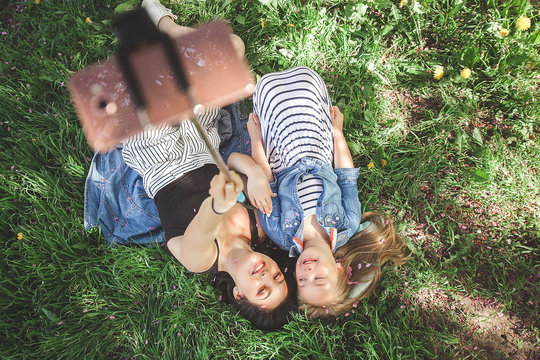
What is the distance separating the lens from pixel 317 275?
2.01m

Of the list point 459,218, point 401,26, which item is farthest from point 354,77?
point 459,218

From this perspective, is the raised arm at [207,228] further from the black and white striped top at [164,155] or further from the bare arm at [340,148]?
the bare arm at [340,148]

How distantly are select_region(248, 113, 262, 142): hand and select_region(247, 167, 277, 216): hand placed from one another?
0.37 metres

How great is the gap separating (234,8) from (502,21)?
2.05 meters

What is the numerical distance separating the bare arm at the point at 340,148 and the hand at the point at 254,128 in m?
0.53

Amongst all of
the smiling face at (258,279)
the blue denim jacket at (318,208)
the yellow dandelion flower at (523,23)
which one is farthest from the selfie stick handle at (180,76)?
the yellow dandelion flower at (523,23)

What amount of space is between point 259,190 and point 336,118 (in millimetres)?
833

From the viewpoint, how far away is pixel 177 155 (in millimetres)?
2387

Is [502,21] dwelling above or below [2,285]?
above

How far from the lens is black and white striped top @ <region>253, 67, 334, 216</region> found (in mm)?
2305

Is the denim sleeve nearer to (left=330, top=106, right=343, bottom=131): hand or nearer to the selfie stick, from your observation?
(left=330, top=106, right=343, bottom=131): hand

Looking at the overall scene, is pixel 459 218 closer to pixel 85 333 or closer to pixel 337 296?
pixel 337 296

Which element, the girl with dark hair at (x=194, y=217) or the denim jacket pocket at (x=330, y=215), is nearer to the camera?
the girl with dark hair at (x=194, y=217)

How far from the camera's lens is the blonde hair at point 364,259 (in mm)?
2262
